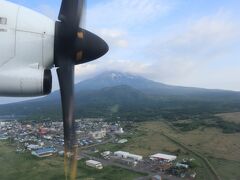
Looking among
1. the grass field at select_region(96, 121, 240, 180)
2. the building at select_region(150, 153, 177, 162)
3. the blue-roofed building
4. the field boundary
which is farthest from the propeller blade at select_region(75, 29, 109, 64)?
the blue-roofed building

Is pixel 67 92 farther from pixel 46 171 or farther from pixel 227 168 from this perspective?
pixel 227 168

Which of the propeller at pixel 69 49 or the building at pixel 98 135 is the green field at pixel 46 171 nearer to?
the building at pixel 98 135

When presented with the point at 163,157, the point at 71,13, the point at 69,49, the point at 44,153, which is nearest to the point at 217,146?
the point at 163,157

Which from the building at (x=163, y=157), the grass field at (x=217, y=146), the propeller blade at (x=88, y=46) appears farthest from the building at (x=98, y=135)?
the propeller blade at (x=88, y=46)

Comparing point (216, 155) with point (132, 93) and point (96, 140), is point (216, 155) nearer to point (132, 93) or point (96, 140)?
point (96, 140)

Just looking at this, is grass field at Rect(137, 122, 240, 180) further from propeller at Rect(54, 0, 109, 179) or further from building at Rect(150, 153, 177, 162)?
propeller at Rect(54, 0, 109, 179)

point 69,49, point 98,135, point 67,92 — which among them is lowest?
point 98,135

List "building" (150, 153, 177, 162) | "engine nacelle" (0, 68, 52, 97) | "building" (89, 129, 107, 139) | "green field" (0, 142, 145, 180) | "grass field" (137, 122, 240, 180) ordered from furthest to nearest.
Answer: "building" (89, 129, 107, 139), "building" (150, 153, 177, 162), "grass field" (137, 122, 240, 180), "green field" (0, 142, 145, 180), "engine nacelle" (0, 68, 52, 97)
